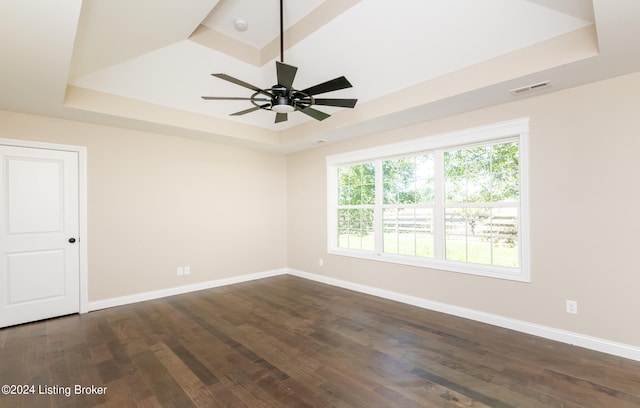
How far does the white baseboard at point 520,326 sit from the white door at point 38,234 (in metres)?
4.20

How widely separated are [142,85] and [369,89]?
9.64 ft

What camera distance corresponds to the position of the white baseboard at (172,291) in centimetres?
418

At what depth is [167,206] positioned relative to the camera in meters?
4.83

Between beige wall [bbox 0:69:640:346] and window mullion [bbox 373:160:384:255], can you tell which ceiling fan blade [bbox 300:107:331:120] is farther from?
window mullion [bbox 373:160:384:255]

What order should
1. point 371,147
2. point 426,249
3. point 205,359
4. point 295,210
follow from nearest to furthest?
1. point 205,359
2. point 426,249
3. point 371,147
4. point 295,210

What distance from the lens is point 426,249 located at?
14.0ft

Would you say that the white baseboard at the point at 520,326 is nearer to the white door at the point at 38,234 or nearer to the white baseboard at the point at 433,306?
the white baseboard at the point at 433,306

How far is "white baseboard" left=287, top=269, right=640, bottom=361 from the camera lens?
2.76 meters

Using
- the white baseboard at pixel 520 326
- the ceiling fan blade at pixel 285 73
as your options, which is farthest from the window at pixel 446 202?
the ceiling fan blade at pixel 285 73

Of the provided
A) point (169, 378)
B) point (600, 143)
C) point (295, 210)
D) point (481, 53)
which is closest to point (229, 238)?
point (295, 210)

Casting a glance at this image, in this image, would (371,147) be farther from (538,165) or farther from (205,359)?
(205,359)

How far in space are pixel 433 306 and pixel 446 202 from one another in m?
1.43

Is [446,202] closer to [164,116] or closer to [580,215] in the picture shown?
[580,215]


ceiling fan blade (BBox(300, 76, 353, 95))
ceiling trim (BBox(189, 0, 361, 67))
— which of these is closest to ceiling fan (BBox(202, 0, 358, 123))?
ceiling fan blade (BBox(300, 76, 353, 95))
